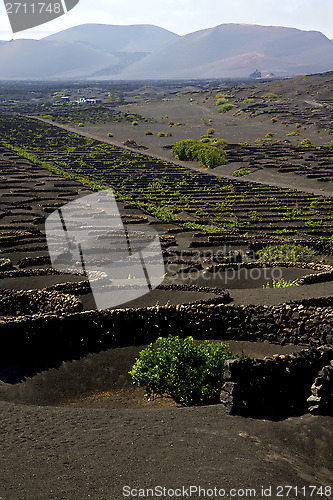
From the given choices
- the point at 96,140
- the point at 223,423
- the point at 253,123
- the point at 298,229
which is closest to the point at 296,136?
the point at 253,123

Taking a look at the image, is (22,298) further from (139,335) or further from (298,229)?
(298,229)

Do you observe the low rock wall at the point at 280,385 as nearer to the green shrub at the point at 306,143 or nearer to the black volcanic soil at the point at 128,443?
the black volcanic soil at the point at 128,443
